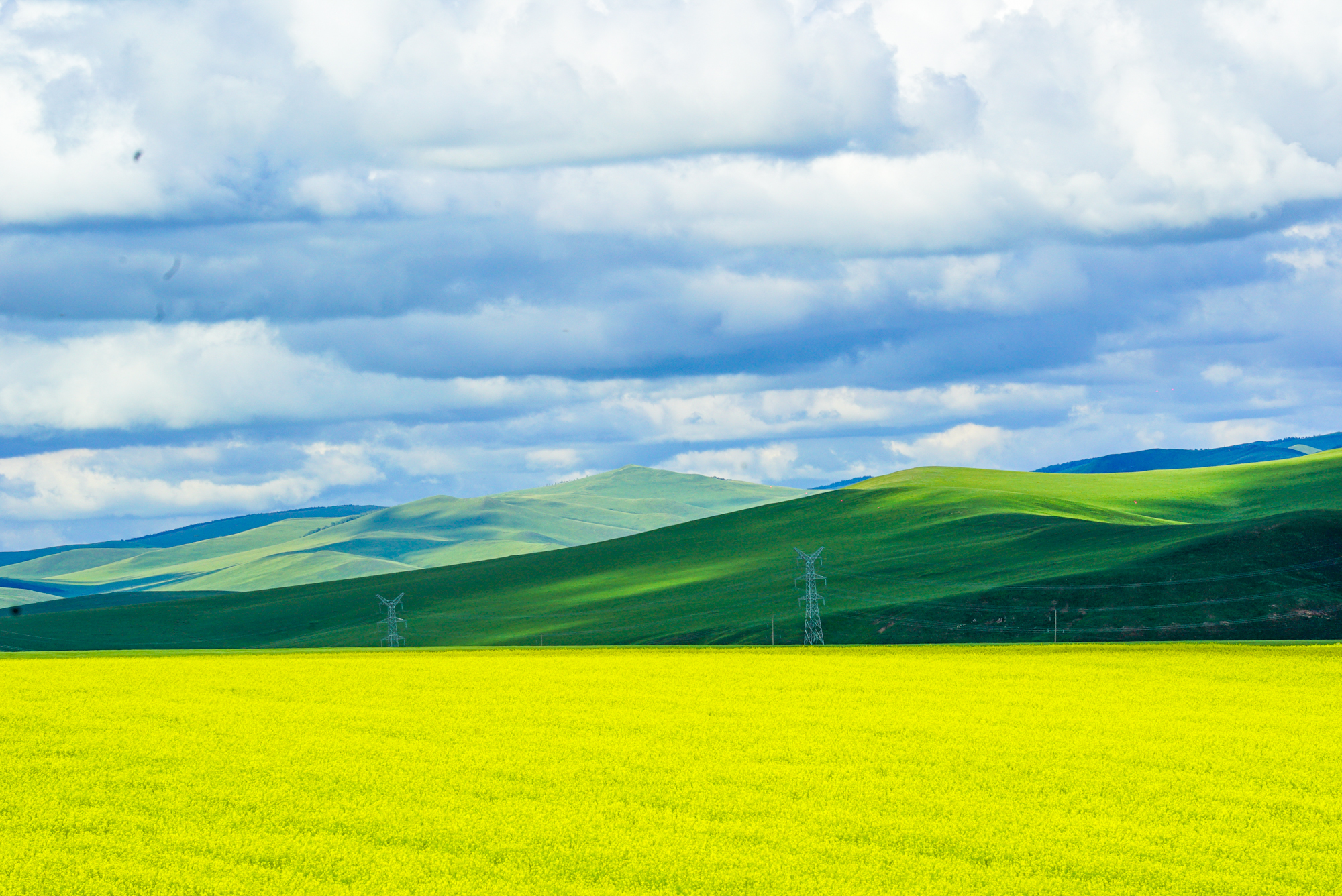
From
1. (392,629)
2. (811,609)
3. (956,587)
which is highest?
(956,587)

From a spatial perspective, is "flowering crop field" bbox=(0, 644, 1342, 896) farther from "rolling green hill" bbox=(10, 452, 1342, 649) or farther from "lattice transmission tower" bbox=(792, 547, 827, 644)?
"rolling green hill" bbox=(10, 452, 1342, 649)

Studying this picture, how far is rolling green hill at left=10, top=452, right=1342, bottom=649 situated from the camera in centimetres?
10906

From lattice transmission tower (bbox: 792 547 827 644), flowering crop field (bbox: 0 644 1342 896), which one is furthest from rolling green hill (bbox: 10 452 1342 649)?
flowering crop field (bbox: 0 644 1342 896)

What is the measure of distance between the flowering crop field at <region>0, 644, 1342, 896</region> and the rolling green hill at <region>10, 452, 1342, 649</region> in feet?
235

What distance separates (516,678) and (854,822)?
84.8 feet

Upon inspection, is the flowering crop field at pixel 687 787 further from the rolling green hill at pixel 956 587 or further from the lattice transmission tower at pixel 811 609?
the rolling green hill at pixel 956 587

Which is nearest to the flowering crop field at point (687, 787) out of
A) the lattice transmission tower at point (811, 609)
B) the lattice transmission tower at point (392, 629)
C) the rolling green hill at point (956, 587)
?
the lattice transmission tower at point (811, 609)

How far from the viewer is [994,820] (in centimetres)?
1994

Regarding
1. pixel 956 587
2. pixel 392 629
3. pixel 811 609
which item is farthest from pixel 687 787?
pixel 392 629

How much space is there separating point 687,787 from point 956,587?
11141cm

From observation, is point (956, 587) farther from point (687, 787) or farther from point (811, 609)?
point (687, 787)

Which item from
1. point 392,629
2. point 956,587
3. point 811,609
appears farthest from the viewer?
point 392,629

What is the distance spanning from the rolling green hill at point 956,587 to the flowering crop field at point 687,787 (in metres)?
71.6

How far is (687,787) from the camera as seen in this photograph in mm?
22766
